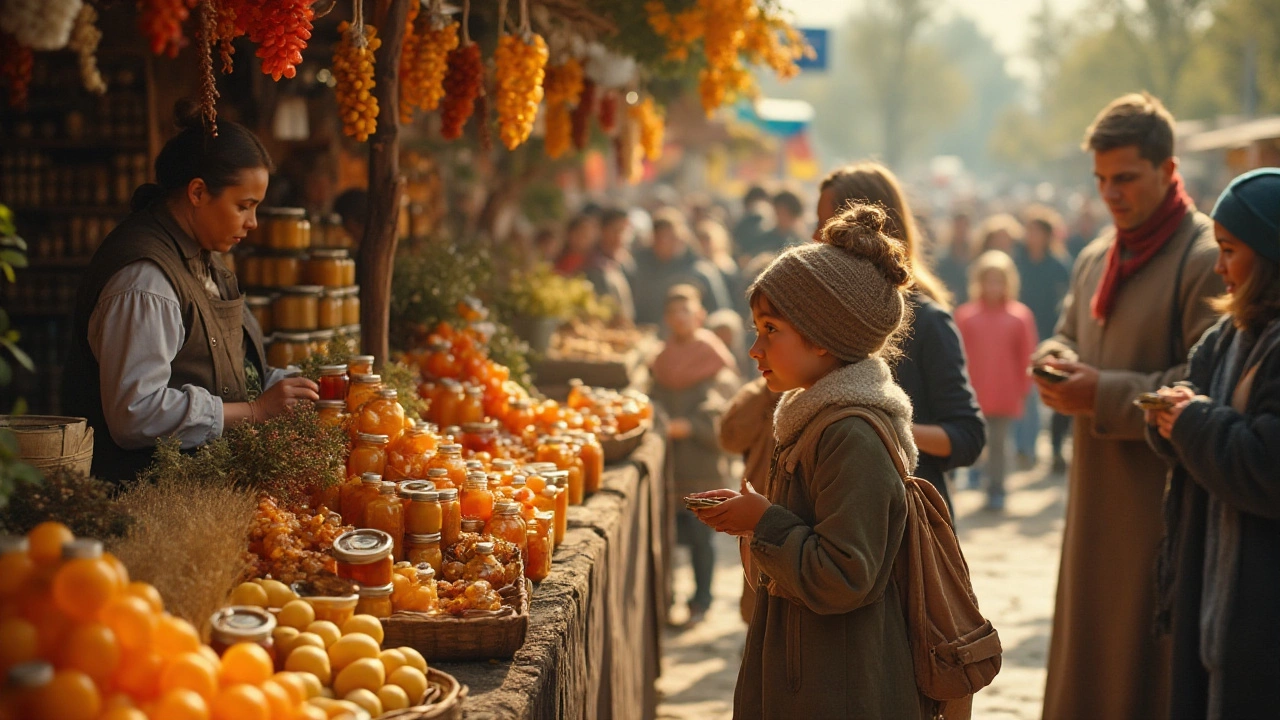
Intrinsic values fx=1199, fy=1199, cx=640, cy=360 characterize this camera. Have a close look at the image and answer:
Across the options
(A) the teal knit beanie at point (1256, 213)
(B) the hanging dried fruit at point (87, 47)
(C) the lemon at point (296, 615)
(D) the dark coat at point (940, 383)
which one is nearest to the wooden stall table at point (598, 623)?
(C) the lemon at point (296, 615)

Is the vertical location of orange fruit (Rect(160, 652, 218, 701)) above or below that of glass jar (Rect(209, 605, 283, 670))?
above

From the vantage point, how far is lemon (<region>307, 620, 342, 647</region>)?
230 centimetres

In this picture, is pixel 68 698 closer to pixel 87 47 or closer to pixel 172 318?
pixel 172 318

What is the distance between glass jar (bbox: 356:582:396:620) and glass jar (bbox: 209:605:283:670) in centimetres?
35

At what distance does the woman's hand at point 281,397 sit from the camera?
320cm

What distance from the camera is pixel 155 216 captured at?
10.5ft

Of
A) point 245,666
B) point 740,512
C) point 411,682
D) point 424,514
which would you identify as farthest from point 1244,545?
point 245,666

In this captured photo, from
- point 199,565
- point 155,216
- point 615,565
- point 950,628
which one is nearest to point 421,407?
Answer: point 615,565

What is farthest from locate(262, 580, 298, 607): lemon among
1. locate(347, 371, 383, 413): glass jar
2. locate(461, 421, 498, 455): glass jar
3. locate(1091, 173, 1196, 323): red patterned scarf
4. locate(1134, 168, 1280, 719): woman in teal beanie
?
Result: locate(1091, 173, 1196, 323): red patterned scarf

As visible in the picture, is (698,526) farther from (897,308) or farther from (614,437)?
(897,308)

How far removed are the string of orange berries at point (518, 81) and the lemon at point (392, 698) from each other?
2501 millimetres

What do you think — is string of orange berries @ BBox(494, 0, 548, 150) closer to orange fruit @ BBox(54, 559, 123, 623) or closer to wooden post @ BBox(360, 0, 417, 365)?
wooden post @ BBox(360, 0, 417, 365)

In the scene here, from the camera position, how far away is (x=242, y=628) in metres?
2.14

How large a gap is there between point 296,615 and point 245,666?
1.23 feet
